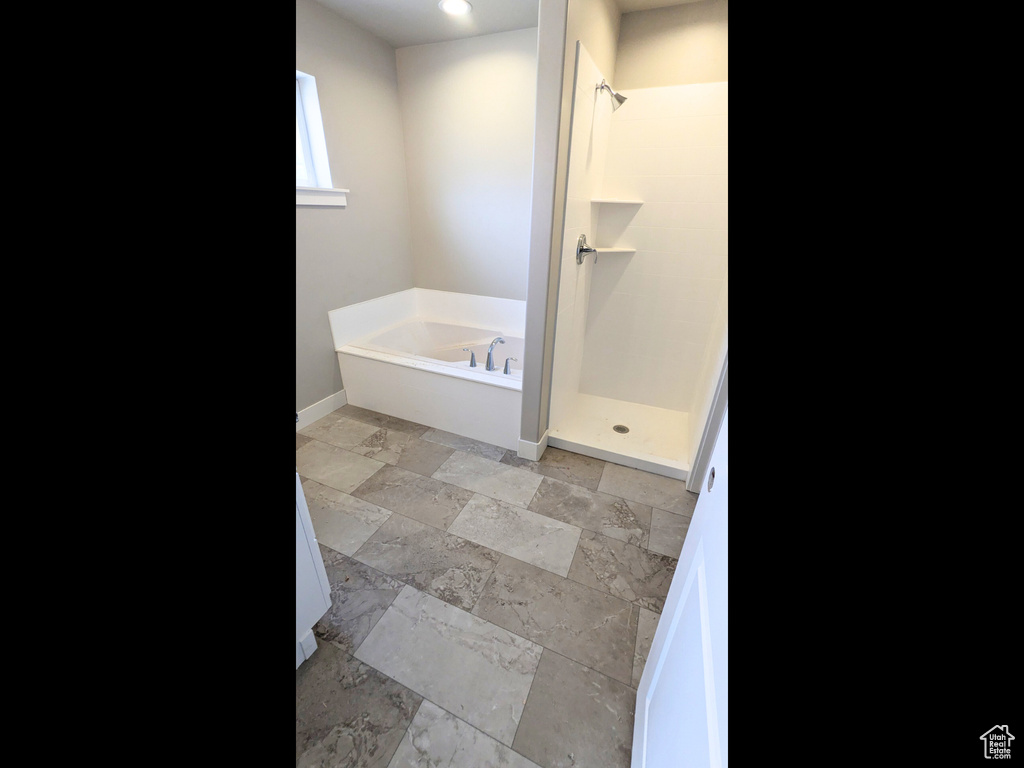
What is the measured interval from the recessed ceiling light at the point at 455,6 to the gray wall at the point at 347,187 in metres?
0.61

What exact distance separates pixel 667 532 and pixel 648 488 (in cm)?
30

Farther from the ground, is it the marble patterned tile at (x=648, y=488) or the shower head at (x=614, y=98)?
the shower head at (x=614, y=98)

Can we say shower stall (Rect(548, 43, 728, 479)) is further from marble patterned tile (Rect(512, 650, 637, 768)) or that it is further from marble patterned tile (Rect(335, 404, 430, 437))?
marble patterned tile (Rect(512, 650, 637, 768))

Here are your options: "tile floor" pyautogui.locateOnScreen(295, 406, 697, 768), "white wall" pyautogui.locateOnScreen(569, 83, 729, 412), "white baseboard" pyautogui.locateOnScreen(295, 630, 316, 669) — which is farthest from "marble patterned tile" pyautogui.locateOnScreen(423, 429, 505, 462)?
"white baseboard" pyautogui.locateOnScreen(295, 630, 316, 669)

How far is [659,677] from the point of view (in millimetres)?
894

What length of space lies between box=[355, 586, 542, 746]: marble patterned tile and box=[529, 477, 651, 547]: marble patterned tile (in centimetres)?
60

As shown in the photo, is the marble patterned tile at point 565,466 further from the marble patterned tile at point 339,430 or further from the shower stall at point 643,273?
the marble patterned tile at point 339,430

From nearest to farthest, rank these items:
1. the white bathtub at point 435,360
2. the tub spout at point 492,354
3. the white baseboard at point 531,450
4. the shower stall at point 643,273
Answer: the shower stall at point 643,273 < the white baseboard at point 531,450 < the white bathtub at point 435,360 < the tub spout at point 492,354

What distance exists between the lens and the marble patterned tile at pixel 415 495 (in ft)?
5.96

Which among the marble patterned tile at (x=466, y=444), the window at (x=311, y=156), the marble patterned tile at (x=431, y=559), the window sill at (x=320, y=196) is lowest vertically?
the marble patterned tile at (x=431, y=559)

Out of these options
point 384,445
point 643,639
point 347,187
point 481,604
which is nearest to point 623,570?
point 643,639

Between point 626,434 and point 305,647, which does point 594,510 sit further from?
point 305,647

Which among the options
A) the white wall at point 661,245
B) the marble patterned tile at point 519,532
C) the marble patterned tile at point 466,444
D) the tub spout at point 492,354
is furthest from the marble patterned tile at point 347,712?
the white wall at point 661,245

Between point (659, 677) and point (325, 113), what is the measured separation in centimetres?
294
